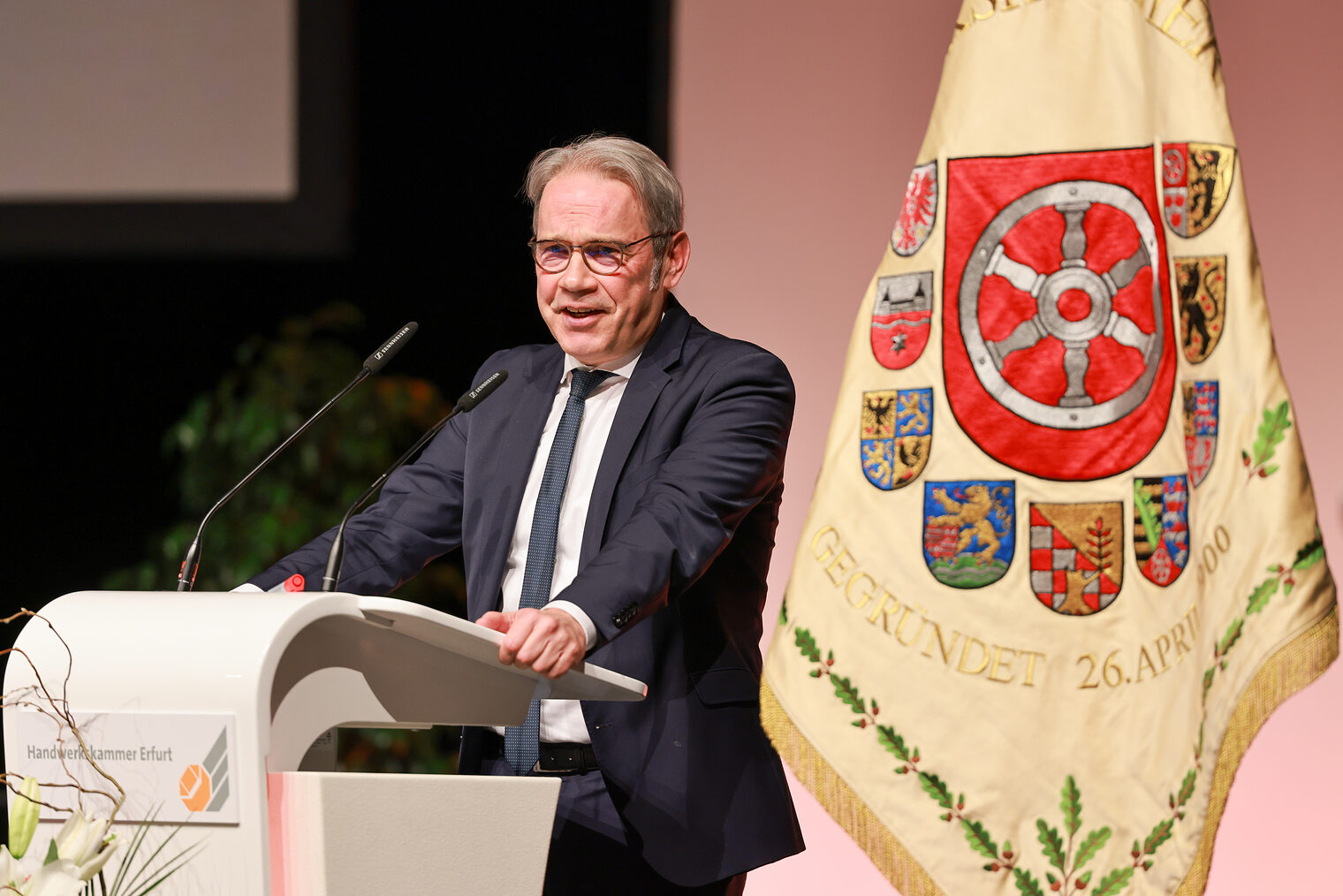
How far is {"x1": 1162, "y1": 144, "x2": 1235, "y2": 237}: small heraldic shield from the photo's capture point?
5.91 feet

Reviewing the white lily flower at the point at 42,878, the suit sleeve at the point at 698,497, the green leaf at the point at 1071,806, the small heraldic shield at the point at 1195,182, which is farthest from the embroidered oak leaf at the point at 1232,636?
the white lily flower at the point at 42,878

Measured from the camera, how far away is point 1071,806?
175 centimetres

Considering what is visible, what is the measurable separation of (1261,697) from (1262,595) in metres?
0.13

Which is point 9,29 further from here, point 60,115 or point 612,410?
point 612,410

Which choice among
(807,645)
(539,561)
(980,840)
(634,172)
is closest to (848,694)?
(807,645)

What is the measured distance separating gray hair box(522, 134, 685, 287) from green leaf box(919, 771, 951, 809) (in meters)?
0.81

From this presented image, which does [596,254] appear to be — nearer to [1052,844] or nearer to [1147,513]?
[1147,513]

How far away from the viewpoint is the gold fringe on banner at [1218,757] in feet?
5.65

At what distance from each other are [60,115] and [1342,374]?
3344 millimetres

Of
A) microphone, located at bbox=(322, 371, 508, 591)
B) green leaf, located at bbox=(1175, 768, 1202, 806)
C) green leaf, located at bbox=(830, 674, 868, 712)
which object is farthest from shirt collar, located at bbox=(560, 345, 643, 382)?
green leaf, located at bbox=(1175, 768, 1202, 806)

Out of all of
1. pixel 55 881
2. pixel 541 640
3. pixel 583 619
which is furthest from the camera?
pixel 583 619

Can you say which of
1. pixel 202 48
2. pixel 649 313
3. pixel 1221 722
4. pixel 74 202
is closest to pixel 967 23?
pixel 649 313

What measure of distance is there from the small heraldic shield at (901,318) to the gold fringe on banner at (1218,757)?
0.48 m

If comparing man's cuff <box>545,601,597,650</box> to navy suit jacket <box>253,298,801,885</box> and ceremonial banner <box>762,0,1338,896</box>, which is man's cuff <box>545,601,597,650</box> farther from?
ceremonial banner <box>762,0,1338,896</box>
